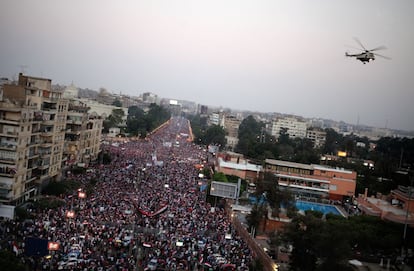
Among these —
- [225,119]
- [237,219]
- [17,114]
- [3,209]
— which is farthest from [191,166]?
[225,119]

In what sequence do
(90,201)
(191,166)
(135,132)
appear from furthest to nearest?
1. (135,132)
2. (191,166)
3. (90,201)

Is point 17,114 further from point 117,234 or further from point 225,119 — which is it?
point 225,119

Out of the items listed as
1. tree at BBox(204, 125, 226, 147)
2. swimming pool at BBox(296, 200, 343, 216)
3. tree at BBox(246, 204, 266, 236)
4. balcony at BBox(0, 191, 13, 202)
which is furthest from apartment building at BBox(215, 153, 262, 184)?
tree at BBox(204, 125, 226, 147)

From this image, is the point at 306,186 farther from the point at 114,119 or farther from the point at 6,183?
the point at 114,119

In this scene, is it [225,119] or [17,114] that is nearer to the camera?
[17,114]

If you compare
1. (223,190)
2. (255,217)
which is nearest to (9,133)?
(255,217)

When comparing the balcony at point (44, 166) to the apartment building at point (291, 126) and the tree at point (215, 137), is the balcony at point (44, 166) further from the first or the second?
the apartment building at point (291, 126)

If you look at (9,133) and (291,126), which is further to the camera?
(291,126)
